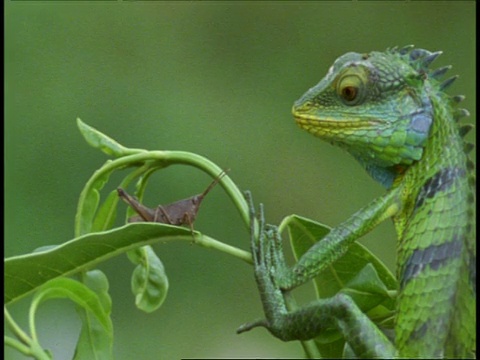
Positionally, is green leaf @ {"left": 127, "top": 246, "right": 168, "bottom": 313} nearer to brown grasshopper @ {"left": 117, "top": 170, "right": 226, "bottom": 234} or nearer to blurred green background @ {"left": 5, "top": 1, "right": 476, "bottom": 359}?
brown grasshopper @ {"left": 117, "top": 170, "right": 226, "bottom": 234}

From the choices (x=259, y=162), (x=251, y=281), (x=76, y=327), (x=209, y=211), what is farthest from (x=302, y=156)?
(x=76, y=327)

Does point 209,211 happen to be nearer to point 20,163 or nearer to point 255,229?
point 20,163

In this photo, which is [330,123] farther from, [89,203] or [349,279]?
[89,203]

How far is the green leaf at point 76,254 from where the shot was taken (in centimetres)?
114

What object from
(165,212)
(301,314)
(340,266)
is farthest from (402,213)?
(165,212)

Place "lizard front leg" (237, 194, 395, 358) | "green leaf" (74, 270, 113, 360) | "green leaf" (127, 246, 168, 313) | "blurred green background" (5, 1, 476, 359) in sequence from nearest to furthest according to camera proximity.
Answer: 1. "lizard front leg" (237, 194, 395, 358)
2. "green leaf" (74, 270, 113, 360)
3. "green leaf" (127, 246, 168, 313)
4. "blurred green background" (5, 1, 476, 359)

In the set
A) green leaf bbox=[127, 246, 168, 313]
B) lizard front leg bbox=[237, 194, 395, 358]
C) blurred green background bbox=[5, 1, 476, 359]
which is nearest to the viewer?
lizard front leg bbox=[237, 194, 395, 358]

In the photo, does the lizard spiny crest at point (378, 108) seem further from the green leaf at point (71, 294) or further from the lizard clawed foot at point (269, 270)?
the green leaf at point (71, 294)

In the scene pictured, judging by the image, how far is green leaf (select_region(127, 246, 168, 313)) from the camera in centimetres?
135

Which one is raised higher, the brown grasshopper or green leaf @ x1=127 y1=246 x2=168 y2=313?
the brown grasshopper

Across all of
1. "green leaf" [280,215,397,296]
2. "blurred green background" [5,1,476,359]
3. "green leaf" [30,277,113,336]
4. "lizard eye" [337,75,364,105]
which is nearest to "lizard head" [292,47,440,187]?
"lizard eye" [337,75,364,105]

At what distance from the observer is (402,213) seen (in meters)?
1.29

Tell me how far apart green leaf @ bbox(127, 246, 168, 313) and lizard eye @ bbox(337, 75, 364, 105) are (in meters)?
0.41

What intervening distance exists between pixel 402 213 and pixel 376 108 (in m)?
0.17
